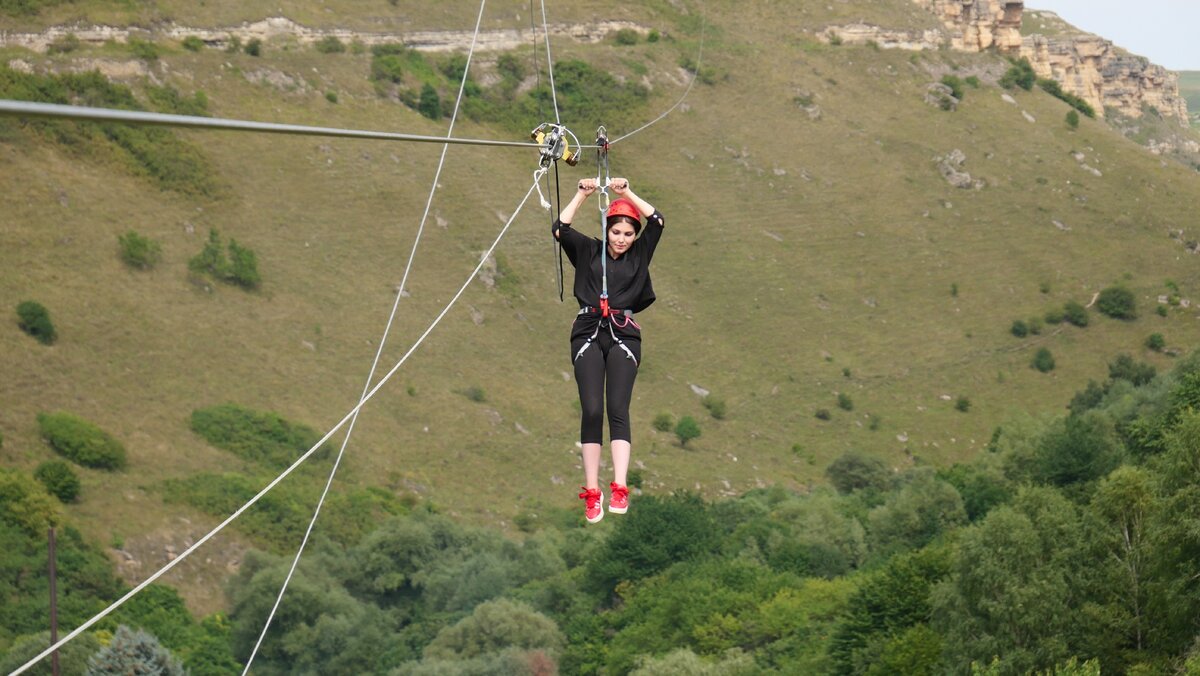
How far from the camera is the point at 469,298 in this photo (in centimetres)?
10369

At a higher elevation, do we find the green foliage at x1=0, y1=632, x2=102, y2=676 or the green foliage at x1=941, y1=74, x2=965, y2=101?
the green foliage at x1=0, y1=632, x2=102, y2=676

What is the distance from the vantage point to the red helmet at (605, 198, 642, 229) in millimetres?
13430

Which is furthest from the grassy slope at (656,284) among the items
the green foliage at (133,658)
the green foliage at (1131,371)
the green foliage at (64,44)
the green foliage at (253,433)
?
the green foliage at (133,658)

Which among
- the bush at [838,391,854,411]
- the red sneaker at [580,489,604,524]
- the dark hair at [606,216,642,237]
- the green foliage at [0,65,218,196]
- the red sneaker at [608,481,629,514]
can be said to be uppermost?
the dark hair at [606,216,642,237]

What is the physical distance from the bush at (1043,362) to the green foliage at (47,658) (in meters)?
61.6

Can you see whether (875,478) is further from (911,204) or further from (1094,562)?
(1094,562)

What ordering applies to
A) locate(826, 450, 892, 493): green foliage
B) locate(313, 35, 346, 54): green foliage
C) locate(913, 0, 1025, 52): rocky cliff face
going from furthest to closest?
1. locate(913, 0, 1025, 52): rocky cliff face
2. locate(313, 35, 346, 54): green foliage
3. locate(826, 450, 892, 493): green foliage

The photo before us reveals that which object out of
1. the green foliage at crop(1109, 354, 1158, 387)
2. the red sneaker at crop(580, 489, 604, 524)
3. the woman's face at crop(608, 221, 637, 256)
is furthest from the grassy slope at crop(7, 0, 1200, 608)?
the red sneaker at crop(580, 489, 604, 524)

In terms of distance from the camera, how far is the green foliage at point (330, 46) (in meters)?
126

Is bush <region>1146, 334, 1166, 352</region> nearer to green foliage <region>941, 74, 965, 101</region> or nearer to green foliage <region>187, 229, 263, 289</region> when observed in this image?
green foliage <region>941, 74, 965, 101</region>

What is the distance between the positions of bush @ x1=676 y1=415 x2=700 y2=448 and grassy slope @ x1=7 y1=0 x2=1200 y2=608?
1.39m

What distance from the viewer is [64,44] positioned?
117 metres

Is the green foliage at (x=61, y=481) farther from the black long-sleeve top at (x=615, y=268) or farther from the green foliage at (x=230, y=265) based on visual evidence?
→ the black long-sleeve top at (x=615, y=268)

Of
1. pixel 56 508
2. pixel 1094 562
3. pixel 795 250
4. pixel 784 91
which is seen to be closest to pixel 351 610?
pixel 56 508
